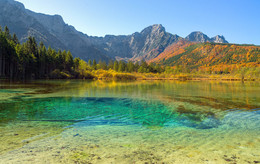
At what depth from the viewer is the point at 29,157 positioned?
5.52 metres

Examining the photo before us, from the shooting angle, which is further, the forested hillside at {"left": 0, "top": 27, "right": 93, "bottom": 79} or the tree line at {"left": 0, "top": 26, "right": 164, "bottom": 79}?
the tree line at {"left": 0, "top": 26, "right": 164, "bottom": 79}

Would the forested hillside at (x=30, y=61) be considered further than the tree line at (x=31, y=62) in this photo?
No

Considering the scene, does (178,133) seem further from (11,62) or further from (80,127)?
(11,62)

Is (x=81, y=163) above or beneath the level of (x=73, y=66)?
beneath

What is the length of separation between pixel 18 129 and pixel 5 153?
3.15m

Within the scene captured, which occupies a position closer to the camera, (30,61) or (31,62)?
(30,61)

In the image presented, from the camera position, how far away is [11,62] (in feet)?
230

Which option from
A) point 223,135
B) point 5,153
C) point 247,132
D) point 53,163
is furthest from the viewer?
point 247,132

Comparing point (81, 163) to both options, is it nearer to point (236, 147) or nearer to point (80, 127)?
point (80, 127)

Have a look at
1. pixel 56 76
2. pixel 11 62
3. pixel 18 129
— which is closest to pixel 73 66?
pixel 56 76

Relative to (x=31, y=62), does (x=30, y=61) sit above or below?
above

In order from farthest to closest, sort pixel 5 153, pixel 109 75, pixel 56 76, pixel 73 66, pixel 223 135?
pixel 109 75 → pixel 73 66 → pixel 56 76 → pixel 223 135 → pixel 5 153

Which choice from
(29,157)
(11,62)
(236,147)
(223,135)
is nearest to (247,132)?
(223,135)

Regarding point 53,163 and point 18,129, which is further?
point 18,129
